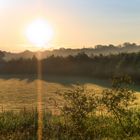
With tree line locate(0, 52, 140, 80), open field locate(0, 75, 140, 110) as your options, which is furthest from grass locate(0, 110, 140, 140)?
tree line locate(0, 52, 140, 80)

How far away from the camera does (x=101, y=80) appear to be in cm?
4712

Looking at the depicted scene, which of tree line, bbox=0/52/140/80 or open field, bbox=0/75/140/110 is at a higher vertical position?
tree line, bbox=0/52/140/80

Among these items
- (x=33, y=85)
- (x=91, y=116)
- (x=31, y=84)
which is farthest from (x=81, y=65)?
(x=91, y=116)

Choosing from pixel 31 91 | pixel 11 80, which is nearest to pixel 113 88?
pixel 31 91

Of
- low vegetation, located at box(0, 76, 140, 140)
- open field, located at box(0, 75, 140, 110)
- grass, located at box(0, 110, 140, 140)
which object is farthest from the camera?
open field, located at box(0, 75, 140, 110)

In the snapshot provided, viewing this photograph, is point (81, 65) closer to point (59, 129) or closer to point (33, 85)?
point (33, 85)

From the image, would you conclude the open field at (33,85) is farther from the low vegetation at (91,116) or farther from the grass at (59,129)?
the low vegetation at (91,116)

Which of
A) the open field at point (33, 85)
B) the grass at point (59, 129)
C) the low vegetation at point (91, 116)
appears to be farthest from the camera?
the open field at point (33, 85)

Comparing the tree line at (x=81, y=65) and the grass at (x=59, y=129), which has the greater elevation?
the tree line at (x=81, y=65)

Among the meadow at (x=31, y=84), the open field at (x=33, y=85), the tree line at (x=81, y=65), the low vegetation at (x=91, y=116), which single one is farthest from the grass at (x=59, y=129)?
the tree line at (x=81, y=65)

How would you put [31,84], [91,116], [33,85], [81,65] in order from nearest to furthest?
[91,116], [33,85], [31,84], [81,65]

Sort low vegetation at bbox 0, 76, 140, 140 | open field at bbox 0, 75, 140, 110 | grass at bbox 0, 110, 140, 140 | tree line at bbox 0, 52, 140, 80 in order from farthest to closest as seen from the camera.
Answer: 1. tree line at bbox 0, 52, 140, 80
2. open field at bbox 0, 75, 140, 110
3. grass at bbox 0, 110, 140, 140
4. low vegetation at bbox 0, 76, 140, 140

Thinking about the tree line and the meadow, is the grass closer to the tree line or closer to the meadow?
the meadow

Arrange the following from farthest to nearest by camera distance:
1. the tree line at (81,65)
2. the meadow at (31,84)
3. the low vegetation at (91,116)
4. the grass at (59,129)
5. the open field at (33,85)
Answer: the tree line at (81,65)
the open field at (33,85)
the meadow at (31,84)
the grass at (59,129)
the low vegetation at (91,116)
